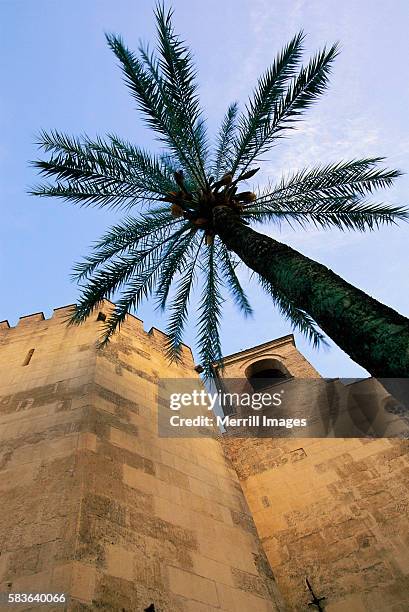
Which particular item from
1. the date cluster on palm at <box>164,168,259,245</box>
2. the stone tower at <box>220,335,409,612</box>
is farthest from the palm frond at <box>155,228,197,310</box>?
the stone tower at <box>220,335,409,612</box>

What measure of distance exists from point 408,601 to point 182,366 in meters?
6.39

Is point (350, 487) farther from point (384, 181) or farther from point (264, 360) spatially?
point (264, 360)

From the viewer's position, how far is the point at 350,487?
7691 millimetres

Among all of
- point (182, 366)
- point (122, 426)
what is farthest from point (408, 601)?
point (182, 366)

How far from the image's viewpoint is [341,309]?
158 inches

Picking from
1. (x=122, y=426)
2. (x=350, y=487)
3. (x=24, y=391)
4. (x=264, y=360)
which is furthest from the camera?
(x=264, y=360)

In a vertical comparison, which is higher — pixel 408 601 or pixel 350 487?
pixel 350 487

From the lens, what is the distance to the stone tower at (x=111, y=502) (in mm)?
4137

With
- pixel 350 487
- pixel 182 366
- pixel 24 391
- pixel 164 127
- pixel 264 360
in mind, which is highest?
pixel 264 360

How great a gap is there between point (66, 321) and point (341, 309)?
7.49 metres

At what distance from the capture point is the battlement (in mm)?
10078

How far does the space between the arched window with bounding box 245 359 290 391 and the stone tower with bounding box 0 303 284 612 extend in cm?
549

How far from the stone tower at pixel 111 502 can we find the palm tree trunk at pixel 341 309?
10.6ft

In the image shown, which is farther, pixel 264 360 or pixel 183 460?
pixel 264 360
